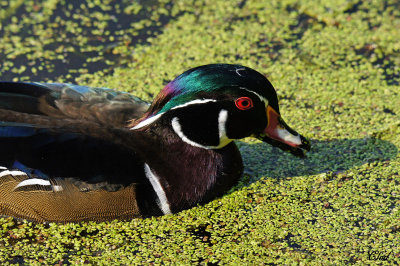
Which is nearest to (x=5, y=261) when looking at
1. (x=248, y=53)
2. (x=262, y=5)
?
(x=248, y=53)

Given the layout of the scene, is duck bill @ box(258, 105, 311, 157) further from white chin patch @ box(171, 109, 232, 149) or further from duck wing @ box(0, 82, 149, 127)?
duck wing @ box(0, 82, 149, 127)

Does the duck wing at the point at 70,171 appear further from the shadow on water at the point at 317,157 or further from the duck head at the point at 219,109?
the shadow on water at the point at 317,157

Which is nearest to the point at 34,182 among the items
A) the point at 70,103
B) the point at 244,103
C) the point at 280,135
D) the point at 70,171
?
the point at 70,171

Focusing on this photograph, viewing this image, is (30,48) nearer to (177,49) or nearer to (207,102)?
(177,49)

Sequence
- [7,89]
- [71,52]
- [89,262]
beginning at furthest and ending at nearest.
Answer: [71,52] < [7,89] < [89,262]

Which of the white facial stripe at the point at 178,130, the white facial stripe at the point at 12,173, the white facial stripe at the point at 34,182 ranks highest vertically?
the white facial stripe at the point at 178,130

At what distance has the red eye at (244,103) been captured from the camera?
5062 mm

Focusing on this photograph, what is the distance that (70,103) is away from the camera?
5.29m

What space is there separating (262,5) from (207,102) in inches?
138

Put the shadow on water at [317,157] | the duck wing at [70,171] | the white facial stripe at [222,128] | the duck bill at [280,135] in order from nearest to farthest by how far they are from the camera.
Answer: the duck wing at [70,171]
the white facial stripe at [222,128]
the duck bill at [280,135]
the shadow on water at [317,157]

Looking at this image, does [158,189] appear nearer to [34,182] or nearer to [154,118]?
[154,118]

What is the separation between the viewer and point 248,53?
24.5 feet

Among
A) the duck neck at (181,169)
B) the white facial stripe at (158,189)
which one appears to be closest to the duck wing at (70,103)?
the duck neck at (181,169)

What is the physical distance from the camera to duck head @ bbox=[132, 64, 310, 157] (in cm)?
502
